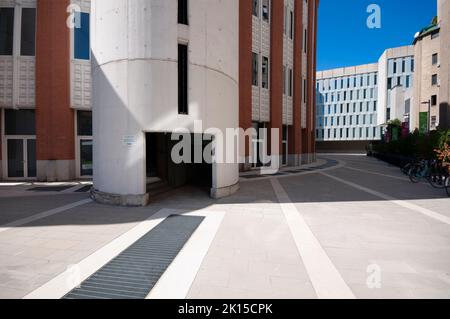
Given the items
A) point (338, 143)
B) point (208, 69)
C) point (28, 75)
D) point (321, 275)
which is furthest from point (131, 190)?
point (338, 143)

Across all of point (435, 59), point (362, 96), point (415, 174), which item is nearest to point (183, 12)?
point (415, 174)

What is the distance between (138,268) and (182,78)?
278 inches

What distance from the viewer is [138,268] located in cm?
435

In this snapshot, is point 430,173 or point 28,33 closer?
point 430,173

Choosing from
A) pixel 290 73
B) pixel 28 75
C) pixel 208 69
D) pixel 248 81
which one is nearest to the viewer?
pixel 208 69

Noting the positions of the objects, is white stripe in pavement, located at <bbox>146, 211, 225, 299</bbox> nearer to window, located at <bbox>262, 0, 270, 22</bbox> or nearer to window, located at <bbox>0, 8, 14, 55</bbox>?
window, located at <bbox>0, 8, 14, 55</bbox>

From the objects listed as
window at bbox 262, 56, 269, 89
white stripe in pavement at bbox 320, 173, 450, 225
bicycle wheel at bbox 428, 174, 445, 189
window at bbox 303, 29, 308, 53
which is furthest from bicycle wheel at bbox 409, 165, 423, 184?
window at bbox 303, 29, 308, 53

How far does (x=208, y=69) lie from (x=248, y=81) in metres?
9.09

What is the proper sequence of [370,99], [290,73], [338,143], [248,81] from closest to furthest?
[248,81] < [290,73] < [338,143] < [370,99]

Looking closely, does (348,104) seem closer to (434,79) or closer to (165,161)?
(434,79)

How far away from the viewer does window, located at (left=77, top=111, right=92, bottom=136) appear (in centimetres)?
1573

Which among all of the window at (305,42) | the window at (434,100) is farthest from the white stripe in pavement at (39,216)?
the window at (434,100)

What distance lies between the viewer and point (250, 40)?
723 inches

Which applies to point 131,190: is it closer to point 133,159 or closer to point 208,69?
point 133,159
